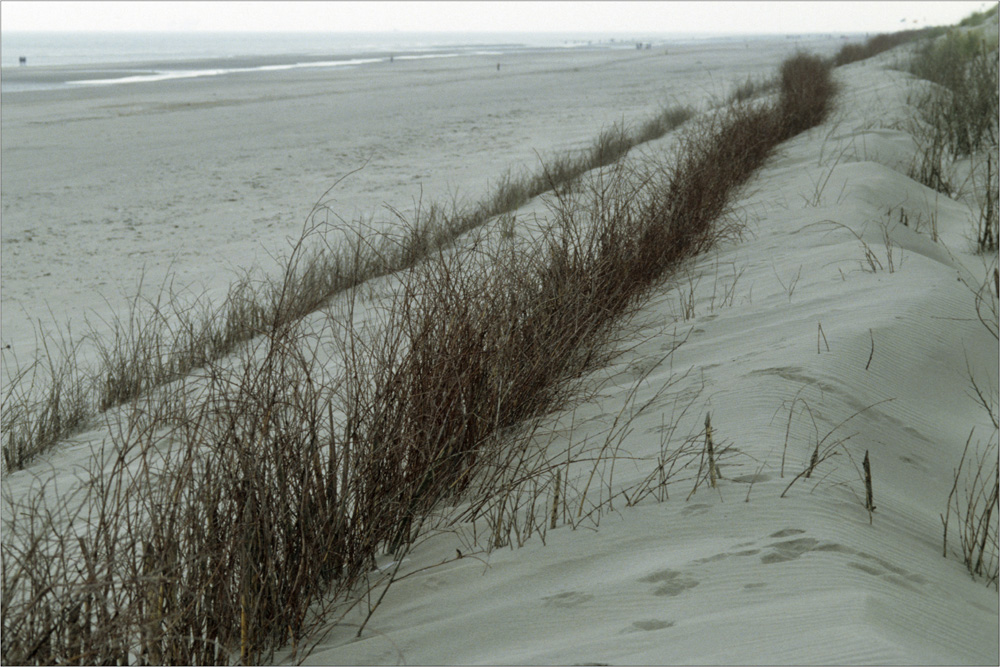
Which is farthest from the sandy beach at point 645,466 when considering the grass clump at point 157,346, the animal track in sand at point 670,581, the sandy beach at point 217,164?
the sandy beach at point 217,164

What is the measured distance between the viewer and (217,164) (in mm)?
12406

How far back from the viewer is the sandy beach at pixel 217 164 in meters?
7.09

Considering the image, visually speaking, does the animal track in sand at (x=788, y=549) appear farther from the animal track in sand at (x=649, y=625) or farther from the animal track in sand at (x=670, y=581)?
the animal track in sand at (x=649, y=625)

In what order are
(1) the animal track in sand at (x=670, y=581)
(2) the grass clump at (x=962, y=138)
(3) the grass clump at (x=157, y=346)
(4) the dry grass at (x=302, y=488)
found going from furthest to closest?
(2) the grass clump at (x=962, y=138)
(3) the grass clump at (x=157, y=346)
(1) the animal track in sand at (x=670, y=581)
(4) the dry grass at (x=302, y=488)

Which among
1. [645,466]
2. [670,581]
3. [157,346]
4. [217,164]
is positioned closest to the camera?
[670,581]

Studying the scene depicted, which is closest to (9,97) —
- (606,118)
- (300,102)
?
(300,102)

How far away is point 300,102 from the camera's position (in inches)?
870

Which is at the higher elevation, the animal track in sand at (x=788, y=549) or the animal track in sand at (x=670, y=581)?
the animal track in sand at (x=788, y=549)

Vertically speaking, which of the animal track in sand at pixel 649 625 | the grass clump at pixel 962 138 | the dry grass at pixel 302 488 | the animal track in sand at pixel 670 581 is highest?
the grass clump at pixel 962 138

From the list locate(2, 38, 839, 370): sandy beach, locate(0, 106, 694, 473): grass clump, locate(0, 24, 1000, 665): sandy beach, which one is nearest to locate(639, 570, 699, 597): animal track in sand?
locate(0, 24, 1000, 665): sandy beach

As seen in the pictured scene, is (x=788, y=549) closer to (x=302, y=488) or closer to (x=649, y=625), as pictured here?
(x=649, y=625)

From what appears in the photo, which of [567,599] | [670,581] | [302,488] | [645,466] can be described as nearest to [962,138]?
[645,466]

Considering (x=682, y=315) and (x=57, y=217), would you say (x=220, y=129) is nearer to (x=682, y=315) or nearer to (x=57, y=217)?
(x=57, y=217)

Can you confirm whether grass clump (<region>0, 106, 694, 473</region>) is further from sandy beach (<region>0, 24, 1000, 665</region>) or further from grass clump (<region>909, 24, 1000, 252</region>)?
grass clump (<region>909, 24, 1000, 252</region>)
